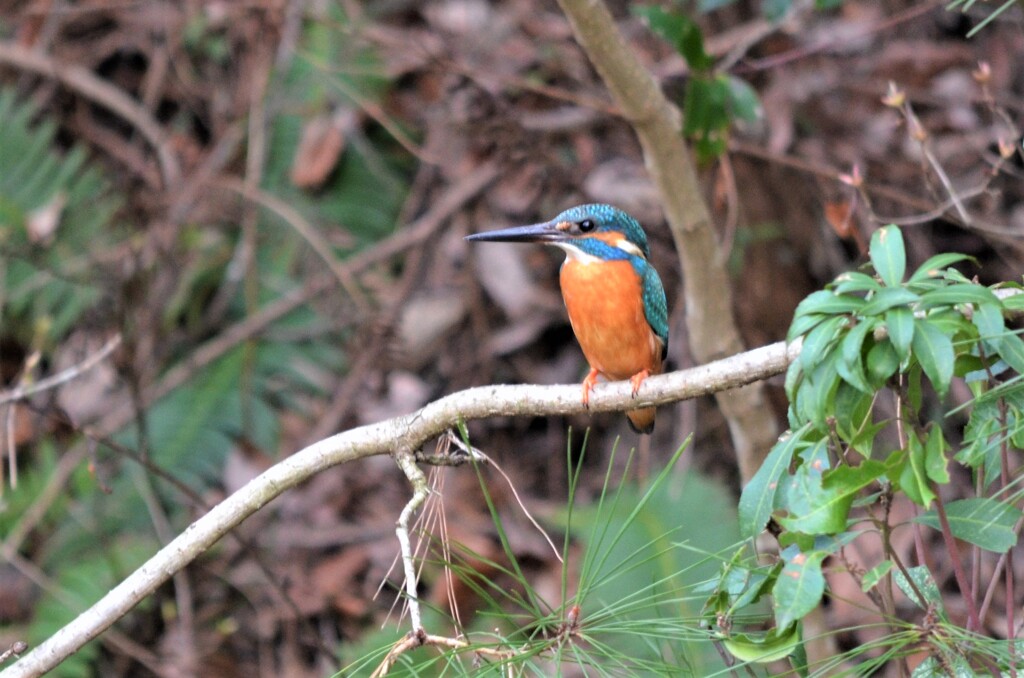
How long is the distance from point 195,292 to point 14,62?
1633 millimetres

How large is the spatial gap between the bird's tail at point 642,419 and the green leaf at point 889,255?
191cm

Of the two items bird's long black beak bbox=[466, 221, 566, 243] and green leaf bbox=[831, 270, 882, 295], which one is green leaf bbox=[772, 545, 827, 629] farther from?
bird's long black beak bbox=[466, 221, 566, 243]

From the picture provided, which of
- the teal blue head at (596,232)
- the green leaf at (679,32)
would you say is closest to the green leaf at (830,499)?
the teal blue head at (596,232)

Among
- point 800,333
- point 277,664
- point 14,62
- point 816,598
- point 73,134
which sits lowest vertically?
point 277,664

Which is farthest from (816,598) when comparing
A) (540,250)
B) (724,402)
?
(540,250)

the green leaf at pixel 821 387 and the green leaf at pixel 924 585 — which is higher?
the green leaf at pixel 821 387

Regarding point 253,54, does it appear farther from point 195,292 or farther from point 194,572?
point 194,572

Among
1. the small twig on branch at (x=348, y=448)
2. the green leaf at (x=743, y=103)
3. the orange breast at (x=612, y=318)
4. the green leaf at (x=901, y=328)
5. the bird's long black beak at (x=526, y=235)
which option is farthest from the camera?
the green leaf at (x=743, y=103)

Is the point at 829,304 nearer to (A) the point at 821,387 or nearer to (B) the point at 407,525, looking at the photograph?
(A) the point at 821,387

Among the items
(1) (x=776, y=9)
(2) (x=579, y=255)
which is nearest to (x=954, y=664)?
(2) (x=579, y=255)

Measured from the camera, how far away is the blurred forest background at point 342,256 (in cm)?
464

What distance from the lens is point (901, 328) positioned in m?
1.36

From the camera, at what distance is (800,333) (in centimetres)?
146

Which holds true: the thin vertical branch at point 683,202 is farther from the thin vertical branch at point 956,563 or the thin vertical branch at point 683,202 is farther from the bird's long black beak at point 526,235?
the thin vertical branch at point 956,563
